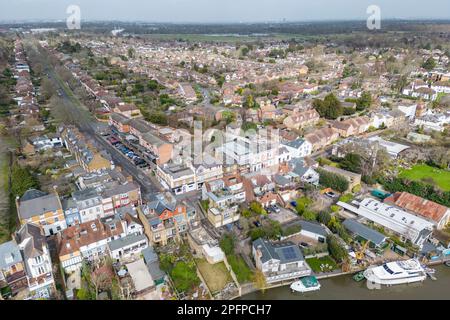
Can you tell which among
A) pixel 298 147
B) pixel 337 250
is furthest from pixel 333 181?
pixel 337 250

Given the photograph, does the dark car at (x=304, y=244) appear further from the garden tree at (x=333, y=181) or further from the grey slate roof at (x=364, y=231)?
the garden tree at (x=333, y=181)

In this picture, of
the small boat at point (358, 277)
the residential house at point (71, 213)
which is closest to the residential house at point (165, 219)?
the residential house at point (71, 213)

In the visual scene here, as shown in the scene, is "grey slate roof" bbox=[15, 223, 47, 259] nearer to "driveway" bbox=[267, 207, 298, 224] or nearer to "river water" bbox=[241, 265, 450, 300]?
"river water" bbox=[241, 265, 450, 300]

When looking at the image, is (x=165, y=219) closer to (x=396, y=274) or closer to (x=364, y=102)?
(x=396, y=274)

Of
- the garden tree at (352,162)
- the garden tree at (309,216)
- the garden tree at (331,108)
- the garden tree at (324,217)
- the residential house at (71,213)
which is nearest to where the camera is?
the residential house at (71,213)

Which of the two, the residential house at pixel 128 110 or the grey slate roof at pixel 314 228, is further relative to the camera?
A: the residential house at pixel 128 110

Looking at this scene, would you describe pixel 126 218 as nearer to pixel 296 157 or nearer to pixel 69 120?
pixel 296 157
